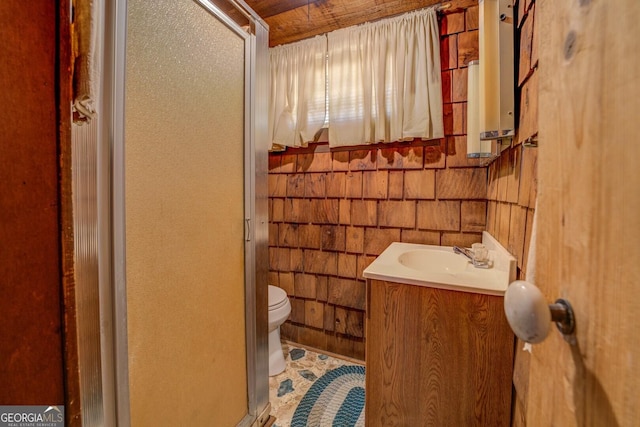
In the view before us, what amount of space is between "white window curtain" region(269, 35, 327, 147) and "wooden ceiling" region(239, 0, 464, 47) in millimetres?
103

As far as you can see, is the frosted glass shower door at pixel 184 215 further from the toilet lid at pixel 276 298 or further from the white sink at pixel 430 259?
the white sink at pixel 430 259

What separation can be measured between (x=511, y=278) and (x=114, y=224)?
1.31 m

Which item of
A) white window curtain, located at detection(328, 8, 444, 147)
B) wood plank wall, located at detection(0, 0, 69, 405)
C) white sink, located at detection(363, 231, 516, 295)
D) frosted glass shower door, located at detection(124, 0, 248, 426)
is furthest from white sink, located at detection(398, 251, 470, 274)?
wood plank wall, located at detection(0, 0, 69, 405)

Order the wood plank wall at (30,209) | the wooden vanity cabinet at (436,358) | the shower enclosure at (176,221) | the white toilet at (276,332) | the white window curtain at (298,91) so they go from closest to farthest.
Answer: the wood plank wall at (30,209) < the shower enclosure at (176,221) < the wooden vanity cabinet at (436,358) < the white toilet at (276,332) < the white window curtain at (298,91)

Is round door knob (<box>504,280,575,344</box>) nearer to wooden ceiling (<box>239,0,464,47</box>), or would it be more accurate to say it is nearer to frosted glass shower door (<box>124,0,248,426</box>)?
frosted glass shower door (<box>124,0,248,426</box>)

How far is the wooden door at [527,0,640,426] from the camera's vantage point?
0.80 feet

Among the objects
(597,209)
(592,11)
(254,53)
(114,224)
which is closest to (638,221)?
(597,209)

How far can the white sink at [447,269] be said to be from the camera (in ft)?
3.29

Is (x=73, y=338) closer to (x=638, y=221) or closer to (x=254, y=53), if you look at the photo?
(x=638, y=221)

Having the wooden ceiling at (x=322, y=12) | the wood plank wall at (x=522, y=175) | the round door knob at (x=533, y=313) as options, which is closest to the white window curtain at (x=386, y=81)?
the wooden ceiling at (x=322, y=12)

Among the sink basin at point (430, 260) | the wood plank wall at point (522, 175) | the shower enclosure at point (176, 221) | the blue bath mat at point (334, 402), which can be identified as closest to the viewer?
the shower enclosure at point (176, 221)

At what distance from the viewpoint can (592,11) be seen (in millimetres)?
288

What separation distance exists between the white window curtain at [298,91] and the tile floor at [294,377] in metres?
1.63

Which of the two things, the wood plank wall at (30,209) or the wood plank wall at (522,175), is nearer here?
the wood plank wall at (30,209)
